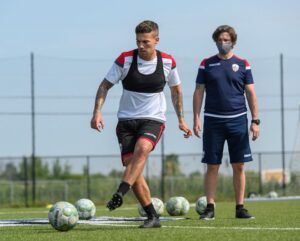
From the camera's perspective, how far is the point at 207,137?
1130 centimetres

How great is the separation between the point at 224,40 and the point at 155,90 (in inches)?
75.0

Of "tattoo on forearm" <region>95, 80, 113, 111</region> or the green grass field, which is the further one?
"tattoo on forearm" <region>95, 80, 113, 111</region>

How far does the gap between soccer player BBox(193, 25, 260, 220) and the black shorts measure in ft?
5.98

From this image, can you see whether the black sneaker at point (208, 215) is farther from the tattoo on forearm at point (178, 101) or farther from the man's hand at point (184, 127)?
the tattoo on forearm at point (178, 101)

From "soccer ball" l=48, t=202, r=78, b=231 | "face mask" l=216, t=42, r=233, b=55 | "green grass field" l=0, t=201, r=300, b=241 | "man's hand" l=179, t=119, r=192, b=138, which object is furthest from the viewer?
"face mask" l=216, t=42, r=233, b=55

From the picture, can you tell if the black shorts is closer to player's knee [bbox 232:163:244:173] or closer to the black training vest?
the black training vest

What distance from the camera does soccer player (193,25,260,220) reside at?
36.4 feet

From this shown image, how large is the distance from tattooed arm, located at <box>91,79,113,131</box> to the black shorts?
0.98 feet

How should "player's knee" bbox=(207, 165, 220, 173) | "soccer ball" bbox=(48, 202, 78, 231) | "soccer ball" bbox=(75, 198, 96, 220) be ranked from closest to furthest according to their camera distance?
"soccer ball" bbox=(48, 202, 78, 231) → "player's knee" bbox=(207, 165, 220, 173) → "soccer ball" bbox=(75, 198, 96, 220)

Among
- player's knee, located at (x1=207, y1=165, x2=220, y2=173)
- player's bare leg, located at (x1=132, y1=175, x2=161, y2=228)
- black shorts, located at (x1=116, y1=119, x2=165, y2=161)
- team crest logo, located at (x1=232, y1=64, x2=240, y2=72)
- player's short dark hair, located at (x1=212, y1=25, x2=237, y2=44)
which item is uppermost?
player's short dark hair, located at (x1=212, y1=25, x2=237, y2=44)

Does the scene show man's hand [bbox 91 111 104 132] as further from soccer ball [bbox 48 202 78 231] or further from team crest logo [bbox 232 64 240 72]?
team crest logo [bbox 232 64 240 72]

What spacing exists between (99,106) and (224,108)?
7.46 feet

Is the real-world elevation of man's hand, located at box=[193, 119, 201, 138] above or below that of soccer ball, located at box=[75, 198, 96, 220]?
above

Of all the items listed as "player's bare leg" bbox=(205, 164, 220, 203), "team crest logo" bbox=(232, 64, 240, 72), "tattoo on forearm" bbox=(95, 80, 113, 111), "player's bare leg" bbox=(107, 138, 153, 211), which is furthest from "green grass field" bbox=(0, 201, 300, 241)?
"team crest logo" bbox=(232, 64, 240, 72)
